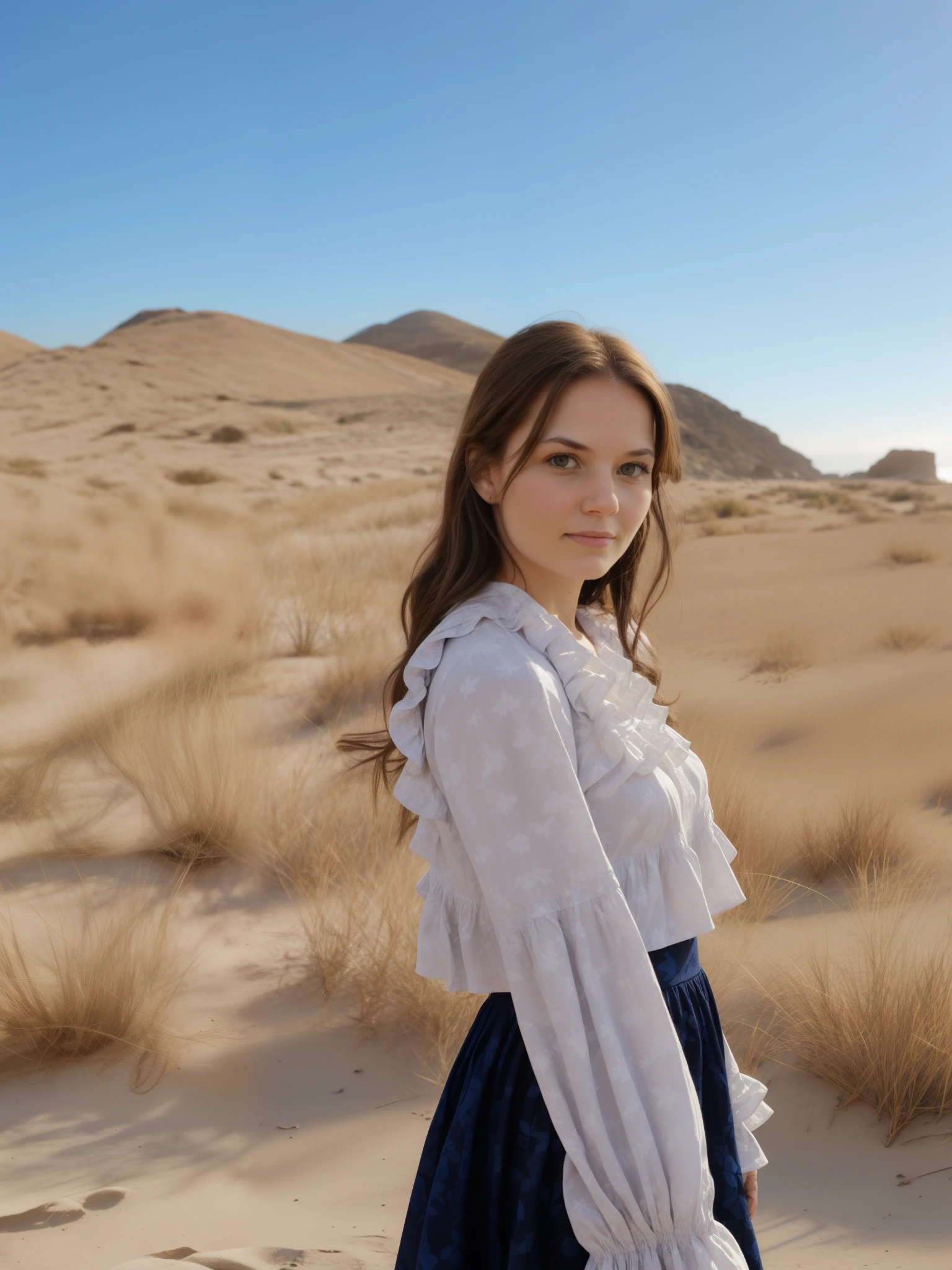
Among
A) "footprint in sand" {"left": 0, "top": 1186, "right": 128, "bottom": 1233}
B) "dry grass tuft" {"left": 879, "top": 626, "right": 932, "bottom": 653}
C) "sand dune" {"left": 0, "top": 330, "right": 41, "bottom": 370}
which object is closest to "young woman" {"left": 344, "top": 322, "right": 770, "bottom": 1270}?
"footprint in sand" {"left": 0, "top": 1186, "right": 128, "bottom": 1233}

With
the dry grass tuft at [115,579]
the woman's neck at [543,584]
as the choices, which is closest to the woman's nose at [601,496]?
the woman's neck at [543,584]

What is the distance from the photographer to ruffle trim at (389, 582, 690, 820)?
1198 mm

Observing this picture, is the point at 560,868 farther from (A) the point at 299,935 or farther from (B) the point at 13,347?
(B) the point at 13,347

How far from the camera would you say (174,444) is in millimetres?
24703

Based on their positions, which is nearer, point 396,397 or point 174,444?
point 174,444

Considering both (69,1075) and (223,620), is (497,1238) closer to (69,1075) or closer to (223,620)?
(69,1075)

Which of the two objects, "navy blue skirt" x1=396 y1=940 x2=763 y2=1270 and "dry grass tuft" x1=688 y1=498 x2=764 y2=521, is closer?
"navy blue skirt" x1=396 y1=940 x2=763 y2=1270

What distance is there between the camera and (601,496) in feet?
4.25

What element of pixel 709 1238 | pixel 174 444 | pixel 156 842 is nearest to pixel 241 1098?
pixel 156 842

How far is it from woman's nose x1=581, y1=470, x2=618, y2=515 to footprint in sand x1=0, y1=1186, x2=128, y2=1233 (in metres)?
2.08

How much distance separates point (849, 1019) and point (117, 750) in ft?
10.5

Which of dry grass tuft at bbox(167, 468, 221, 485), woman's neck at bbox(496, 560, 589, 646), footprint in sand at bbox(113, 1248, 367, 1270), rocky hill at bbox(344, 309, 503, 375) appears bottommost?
footprint in sand at bbox(113, 1248, 367, 1270)

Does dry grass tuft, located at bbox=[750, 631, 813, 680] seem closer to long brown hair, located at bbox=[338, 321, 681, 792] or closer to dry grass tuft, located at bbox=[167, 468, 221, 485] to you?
long brown hair, located at bbox=[338, 321, 681, 792]

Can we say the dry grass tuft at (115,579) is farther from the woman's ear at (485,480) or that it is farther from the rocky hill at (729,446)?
the rocky hill at (729,446)
